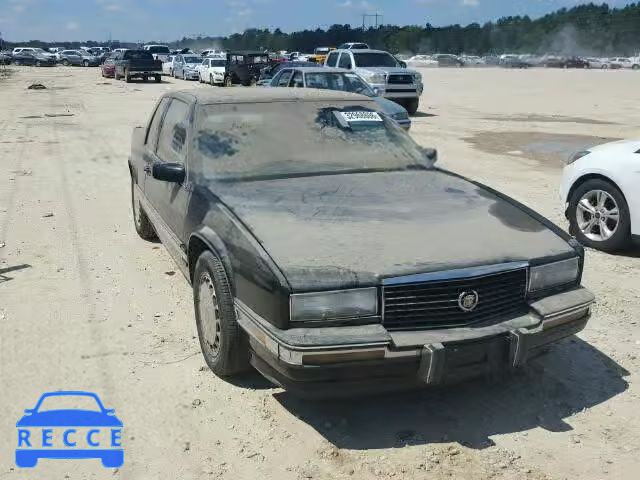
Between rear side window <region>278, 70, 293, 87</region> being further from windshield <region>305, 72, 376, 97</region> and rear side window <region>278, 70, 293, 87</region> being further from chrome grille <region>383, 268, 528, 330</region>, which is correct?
chrome grille <region>383, 268, 528, 330</region>

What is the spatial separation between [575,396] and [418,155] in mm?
2046

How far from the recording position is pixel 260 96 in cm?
486

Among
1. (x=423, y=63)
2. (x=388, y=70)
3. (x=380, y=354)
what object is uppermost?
(x=423, y=63)

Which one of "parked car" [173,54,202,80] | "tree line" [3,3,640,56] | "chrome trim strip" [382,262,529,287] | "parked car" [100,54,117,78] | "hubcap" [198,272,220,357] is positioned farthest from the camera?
"tree line" [3,3,640,56]

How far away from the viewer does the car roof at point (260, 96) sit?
15.6ft

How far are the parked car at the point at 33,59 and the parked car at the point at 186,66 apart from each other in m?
26.4

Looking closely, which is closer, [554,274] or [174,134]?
[554,274]

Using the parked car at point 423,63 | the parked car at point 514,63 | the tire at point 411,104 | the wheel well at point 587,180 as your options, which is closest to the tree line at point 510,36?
the parked car at point 514,63

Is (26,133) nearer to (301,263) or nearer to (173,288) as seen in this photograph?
(173,288)

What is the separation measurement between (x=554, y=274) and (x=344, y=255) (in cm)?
119

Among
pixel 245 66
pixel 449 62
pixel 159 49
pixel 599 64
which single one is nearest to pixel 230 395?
pixel 245 66

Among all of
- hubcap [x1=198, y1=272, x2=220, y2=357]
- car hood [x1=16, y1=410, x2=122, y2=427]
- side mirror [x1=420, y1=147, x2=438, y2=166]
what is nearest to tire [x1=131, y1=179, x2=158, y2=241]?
hubcap [x1=198, y1=272, x2=220, y2=357]

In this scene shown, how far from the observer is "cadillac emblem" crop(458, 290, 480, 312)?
10.6 feet

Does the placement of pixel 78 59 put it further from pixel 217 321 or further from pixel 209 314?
pixel 217 321
